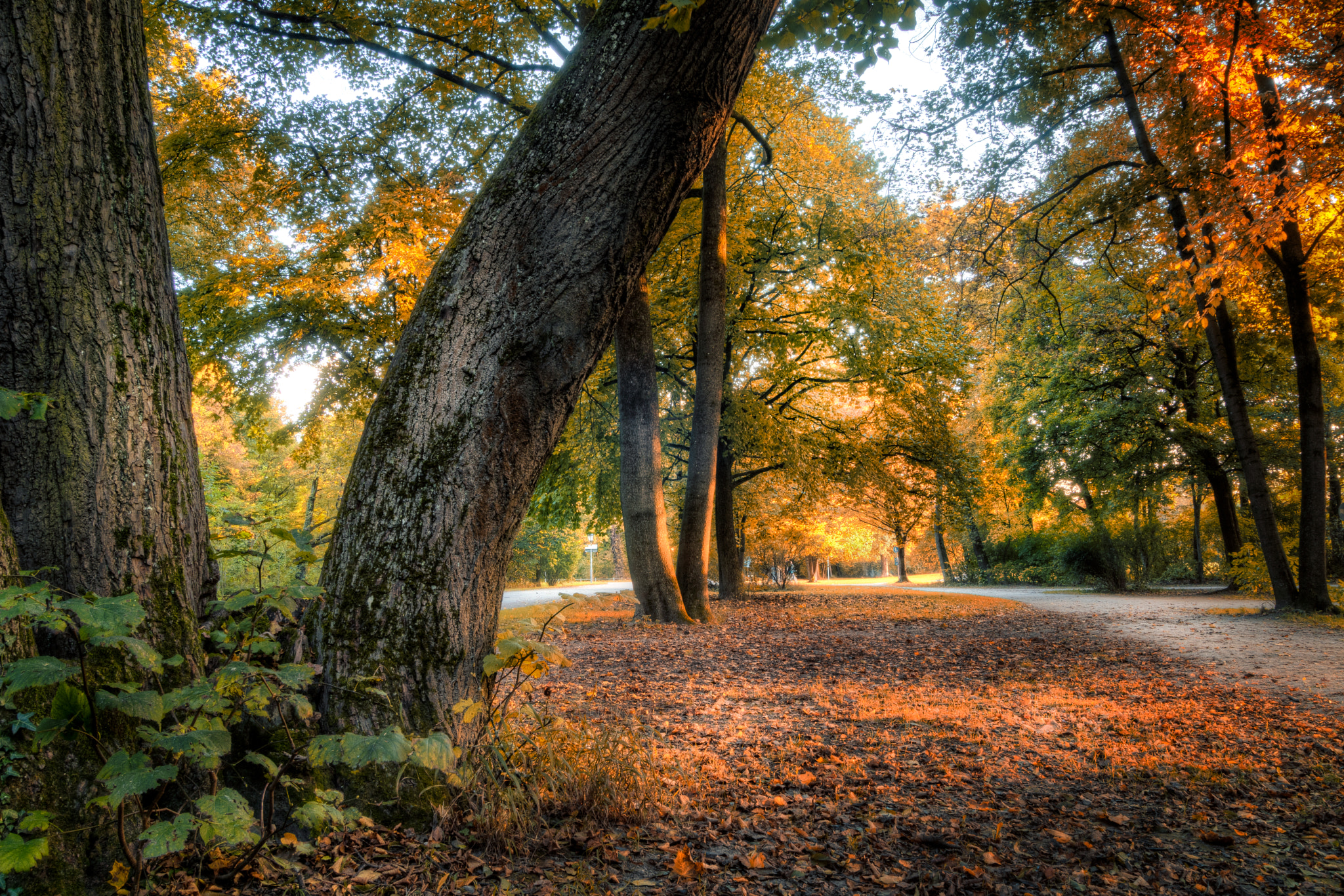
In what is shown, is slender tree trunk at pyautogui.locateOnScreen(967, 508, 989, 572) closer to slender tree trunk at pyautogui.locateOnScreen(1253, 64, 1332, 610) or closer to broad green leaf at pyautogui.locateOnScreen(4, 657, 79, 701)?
slender tree trunk at pyautogui.locateOnScreen(1253, 64, 1332, 610)

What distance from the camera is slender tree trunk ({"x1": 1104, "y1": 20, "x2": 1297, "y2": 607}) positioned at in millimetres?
10008

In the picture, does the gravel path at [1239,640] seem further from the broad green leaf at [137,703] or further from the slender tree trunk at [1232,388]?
the broad green leaf at [137,703]

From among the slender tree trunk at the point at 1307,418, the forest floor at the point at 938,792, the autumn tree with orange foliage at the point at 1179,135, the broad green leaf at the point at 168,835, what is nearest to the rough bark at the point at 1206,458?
the autumn tree with orange foliage at the point at 1179,135

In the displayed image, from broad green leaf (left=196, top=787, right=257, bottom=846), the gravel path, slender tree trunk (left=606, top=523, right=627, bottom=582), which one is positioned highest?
broad green leaf (left=196, top=787, right=257, bottom=846)

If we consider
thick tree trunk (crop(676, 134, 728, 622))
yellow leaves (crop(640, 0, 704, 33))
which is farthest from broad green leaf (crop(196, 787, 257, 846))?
thick tree trunk (crop(676, 134, 728, 622))

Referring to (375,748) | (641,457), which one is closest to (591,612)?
(641,457)

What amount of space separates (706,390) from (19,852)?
9.45 metres

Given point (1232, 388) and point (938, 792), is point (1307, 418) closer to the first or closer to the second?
point (1232, 388)

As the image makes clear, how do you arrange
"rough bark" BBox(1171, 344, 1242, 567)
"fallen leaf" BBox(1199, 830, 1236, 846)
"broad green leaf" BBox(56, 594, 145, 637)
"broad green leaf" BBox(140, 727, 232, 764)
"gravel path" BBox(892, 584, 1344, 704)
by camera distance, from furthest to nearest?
1. "rough bark" BBox(1171, 344, 1242, 567)
2. "gravel path" BBox(892, 584, 1344, 704)
3. "fallen leaf" BBox(1199, 830, 1236, 846)
4. "broad green leaf" BBox(140, 727, 232, 764)
5. "broad green leaf" BBox(56, 594, 145, 637)

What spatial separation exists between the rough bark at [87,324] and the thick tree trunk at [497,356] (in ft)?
2.08

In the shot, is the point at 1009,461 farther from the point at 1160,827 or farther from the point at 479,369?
the point at 479,369

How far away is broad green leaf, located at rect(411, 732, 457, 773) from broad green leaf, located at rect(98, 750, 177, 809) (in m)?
0.63

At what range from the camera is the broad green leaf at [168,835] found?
4.76ft

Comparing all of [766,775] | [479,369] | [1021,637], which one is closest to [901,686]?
[766,775]
